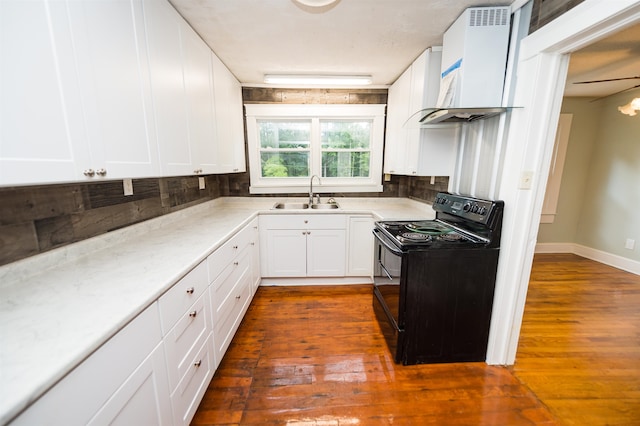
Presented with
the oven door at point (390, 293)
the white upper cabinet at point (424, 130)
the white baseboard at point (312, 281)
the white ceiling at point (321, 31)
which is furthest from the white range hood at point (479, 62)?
the white baseboard at point (312, 281)

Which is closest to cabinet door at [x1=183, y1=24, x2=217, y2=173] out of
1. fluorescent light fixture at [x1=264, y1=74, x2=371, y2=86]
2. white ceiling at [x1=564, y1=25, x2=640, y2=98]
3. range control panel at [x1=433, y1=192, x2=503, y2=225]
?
fluorescent light fixture at [x1=264, y1=74, x2=371, y2=86]

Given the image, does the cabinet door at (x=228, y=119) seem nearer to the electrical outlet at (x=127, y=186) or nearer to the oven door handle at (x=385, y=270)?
the electrical outlet at (x=127, y=186)

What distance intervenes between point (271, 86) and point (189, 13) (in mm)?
1442

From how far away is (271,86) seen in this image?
3.01m

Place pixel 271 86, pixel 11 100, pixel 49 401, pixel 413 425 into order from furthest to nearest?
1. pixel 271 86
2. pixel 413 425
3. pixel 11 100
4. pixel 49 401

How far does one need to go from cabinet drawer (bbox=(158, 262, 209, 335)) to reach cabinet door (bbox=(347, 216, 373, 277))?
5.80 ft

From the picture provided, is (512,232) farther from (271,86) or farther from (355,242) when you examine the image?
(271,86)

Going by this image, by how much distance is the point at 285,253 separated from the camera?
2.81 meters

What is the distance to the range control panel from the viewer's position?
5.24ft

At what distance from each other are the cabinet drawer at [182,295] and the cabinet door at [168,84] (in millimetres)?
698

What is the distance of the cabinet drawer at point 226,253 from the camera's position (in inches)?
59.2

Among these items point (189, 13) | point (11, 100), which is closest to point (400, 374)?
point (11, 100)

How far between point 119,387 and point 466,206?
7.05 ft

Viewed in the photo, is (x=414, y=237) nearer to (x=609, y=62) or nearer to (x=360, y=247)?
(x=360, y=247)
